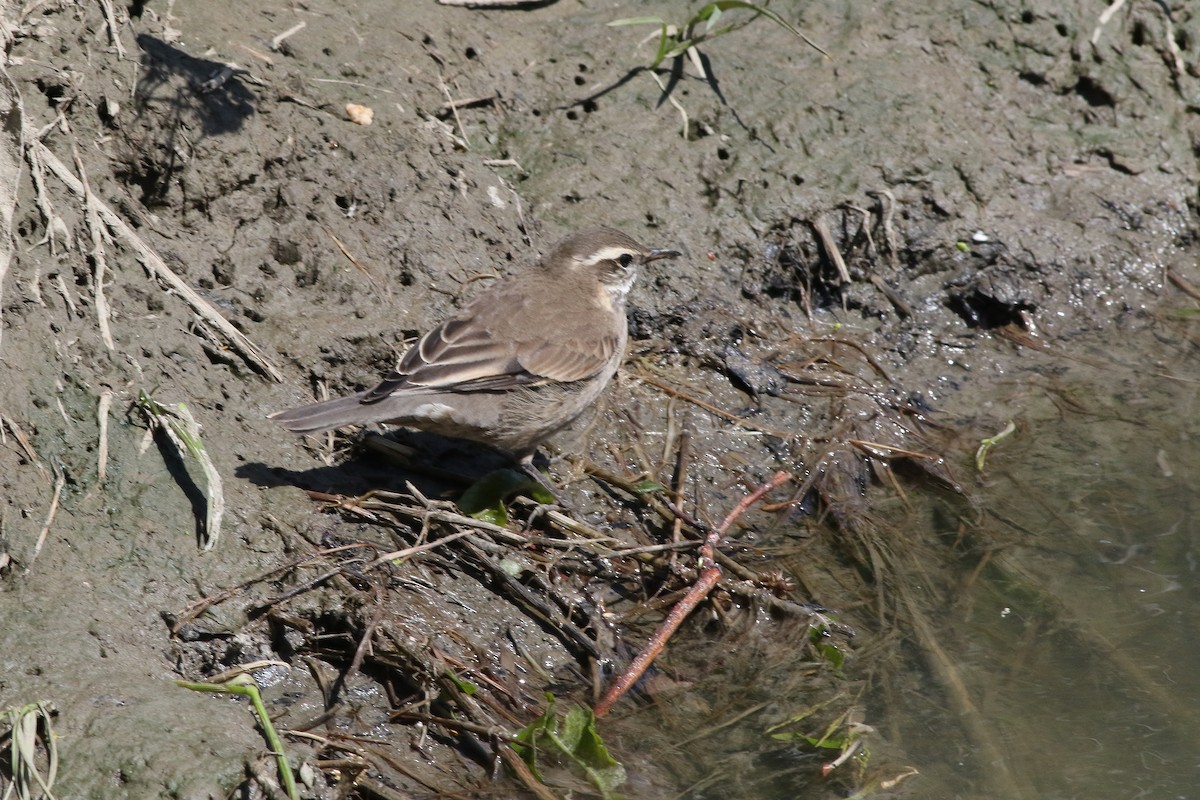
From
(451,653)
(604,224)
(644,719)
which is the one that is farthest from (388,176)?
(644,719)

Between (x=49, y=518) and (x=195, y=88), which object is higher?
(x=195, y=88)

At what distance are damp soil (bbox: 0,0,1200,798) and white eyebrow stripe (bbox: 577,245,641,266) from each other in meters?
0.71

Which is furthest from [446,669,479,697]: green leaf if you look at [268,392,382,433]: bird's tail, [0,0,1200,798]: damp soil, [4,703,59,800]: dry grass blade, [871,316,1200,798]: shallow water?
[871,316,1200,798]: shallow water

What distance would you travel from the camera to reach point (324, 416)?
19.4ft

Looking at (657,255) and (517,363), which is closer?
(517,363)

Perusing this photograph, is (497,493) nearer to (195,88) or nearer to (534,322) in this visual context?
(534,322)

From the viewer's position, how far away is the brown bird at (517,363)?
6.16m

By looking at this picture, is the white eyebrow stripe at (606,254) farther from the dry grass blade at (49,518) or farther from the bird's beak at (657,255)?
the dry grass blade at (49,518)

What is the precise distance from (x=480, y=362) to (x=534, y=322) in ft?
1.67

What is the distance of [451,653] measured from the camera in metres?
5.71

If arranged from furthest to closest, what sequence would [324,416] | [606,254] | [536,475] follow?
[606,254] → [536,475] → [324,416]

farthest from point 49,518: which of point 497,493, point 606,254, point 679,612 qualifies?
point 606,254

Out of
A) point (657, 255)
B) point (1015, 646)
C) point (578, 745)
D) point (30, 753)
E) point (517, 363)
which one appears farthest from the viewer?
point (657, 255)

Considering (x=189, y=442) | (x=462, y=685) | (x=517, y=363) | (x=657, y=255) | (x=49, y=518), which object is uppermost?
(x=657, y=255)
